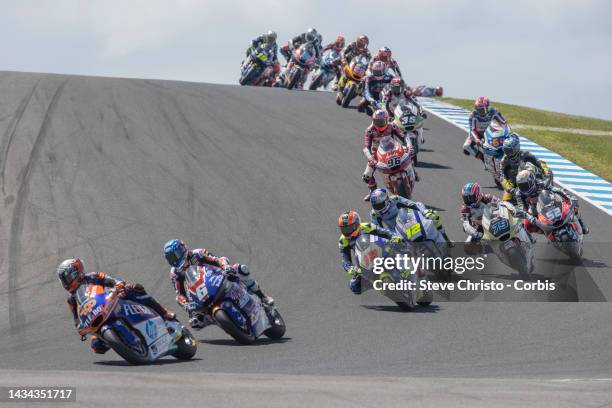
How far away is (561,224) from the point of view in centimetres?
1906

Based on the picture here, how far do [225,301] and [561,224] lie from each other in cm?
699

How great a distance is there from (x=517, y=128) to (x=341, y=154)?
9.24 m

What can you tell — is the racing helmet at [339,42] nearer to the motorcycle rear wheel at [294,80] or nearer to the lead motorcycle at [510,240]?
the motorcycle rear wheel at [294,80]

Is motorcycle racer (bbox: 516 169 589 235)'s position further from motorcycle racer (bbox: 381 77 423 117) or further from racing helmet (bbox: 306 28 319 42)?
racing helmet (bbox: 306 28 319 42)

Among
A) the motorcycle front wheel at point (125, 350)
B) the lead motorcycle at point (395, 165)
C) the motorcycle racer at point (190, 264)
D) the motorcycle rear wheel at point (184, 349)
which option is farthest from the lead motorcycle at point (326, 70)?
the motorcycle front wheel at point (125, 350)

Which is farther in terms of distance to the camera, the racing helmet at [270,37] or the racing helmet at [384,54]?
the racing helmet at [270,37]

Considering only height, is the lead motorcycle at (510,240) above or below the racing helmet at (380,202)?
below

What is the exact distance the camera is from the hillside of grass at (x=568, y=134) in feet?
102

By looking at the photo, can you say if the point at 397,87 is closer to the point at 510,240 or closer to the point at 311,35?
the point at 510,240

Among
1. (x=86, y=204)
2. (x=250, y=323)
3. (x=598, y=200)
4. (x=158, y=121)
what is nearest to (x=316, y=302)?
(x=250, y=323)

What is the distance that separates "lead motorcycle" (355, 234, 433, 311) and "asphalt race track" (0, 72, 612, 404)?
0.93 feet

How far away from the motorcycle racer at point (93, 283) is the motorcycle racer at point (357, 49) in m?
21.0

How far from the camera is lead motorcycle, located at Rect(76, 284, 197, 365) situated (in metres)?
13.2

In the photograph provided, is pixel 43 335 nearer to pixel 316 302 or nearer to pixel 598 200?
pixel 316 302
